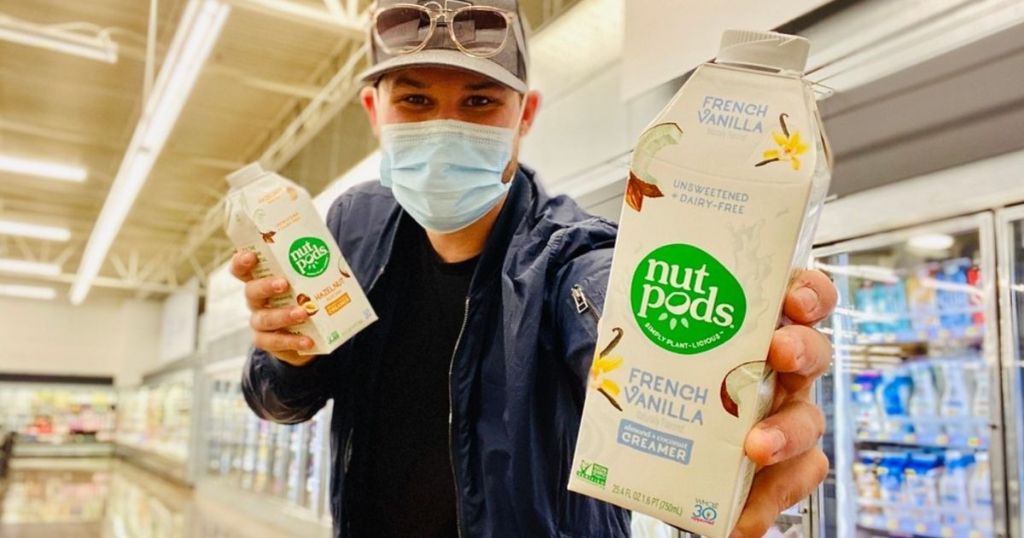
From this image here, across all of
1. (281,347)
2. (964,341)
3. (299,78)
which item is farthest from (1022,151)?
(299,78)

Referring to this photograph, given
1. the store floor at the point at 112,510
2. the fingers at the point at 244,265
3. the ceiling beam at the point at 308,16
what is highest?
the ceiling beam at the point at 308,16

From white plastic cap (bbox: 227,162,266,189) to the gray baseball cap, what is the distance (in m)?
0.26

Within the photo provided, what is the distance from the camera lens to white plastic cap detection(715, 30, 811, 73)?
30.8 inches

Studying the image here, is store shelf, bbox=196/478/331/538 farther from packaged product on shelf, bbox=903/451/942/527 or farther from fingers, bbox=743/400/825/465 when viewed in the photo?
fingers, bbox=743/400/825/465

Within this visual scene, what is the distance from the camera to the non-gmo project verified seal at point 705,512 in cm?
75

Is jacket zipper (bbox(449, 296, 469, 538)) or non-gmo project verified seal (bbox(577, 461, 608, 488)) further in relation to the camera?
jacket zipper (bbox(449, 296, 469, 538))

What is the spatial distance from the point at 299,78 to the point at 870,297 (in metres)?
8.75

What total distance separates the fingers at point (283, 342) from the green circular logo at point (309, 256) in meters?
0.13

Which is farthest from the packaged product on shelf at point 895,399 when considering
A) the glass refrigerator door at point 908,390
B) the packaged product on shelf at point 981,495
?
the packaged product on shelf at point 981,495

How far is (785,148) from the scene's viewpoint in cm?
76

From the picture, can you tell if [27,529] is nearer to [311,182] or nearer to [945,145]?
[311,182]

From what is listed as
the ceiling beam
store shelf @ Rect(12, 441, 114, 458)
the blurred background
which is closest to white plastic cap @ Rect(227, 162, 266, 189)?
the blurred background

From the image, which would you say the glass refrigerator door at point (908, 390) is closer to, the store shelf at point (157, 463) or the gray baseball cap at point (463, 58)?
the gray baseball cap at point (463, 58)

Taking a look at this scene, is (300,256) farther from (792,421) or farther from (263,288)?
(792,421)
